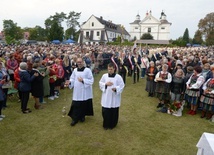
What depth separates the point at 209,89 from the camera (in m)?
6.56

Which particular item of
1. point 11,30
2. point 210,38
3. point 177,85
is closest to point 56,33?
point 11,30

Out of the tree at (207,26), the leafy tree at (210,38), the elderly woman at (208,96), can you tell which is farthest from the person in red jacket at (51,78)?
the tree at (207,26)

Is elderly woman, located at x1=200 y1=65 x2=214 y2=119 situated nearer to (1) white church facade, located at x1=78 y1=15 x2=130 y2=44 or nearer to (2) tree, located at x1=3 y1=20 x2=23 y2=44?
(1) white church facade, located at x1=78 y1=15 x2=130 y2=44

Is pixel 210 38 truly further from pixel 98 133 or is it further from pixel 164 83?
pixel 98 133

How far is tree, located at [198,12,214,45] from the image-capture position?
56094 millimetres

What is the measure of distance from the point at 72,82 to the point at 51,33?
5350 centimetres

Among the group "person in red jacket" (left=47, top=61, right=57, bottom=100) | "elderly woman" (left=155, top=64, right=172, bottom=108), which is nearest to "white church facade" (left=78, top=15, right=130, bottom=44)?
"person in red jacket" (left=47, top=61, right=57, bottom=100)

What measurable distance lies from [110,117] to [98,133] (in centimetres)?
57

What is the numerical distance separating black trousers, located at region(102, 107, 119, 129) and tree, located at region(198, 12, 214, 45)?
190 ft

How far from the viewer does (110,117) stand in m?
5.76

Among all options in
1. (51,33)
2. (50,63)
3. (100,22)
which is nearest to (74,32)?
(100,22)

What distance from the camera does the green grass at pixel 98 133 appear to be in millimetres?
4762

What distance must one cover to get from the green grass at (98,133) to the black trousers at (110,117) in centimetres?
19

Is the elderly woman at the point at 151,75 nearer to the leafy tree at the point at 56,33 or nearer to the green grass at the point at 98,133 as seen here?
the green grass at the point at 98,133
